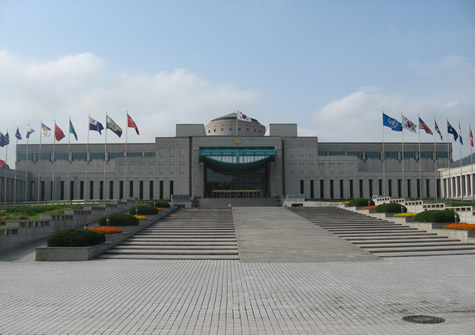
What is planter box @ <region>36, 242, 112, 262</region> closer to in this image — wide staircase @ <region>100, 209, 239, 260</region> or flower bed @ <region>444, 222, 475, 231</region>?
wide staircase @ <region>100, 209, 239, 260</region>

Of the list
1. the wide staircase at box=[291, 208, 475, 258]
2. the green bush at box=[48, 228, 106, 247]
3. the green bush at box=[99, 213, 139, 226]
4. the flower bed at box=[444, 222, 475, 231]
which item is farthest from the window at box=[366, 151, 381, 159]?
the green bush at box=[48, 228, 106, 247]

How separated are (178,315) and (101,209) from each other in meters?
26.2

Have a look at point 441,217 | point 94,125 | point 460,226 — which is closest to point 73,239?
point 460,226

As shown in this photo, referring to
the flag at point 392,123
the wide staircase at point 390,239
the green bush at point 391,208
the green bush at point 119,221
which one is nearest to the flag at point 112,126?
the green bush at point 119,221

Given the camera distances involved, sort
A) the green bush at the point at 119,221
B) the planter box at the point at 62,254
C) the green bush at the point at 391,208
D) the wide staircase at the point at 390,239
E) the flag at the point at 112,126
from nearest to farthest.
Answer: the planter box at the point at 62,254 < the wide staircase at the point at 390,239 < the green bush at the point at 119,221 < the green bush at the point at 391,208 < the flag at the point at 112,126

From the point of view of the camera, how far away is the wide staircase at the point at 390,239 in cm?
2192

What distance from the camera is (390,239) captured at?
82.3 feet

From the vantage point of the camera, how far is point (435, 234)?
2653 cm

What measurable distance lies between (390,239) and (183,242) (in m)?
12.6

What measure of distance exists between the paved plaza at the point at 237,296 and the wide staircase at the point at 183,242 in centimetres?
Answer: 196

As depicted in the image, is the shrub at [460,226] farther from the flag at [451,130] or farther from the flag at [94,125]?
the flag at [94,125]

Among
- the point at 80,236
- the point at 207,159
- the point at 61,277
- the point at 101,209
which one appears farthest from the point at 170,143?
the point at 61,277

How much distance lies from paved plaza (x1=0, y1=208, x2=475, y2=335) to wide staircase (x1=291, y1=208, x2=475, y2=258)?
8.67 feet

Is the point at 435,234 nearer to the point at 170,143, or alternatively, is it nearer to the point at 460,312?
the point at 460,312
